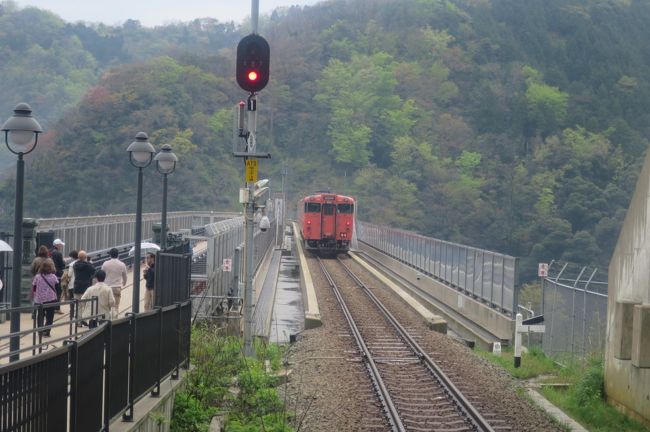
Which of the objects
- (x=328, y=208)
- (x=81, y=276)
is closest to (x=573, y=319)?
(x=81, y=276)

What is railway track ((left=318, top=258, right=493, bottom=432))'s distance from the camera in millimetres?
12227

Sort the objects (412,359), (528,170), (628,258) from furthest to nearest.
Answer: (528,170) < (412,359) < (628,258)

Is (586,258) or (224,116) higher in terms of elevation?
(224,116)

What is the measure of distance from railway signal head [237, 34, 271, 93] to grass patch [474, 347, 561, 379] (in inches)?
300

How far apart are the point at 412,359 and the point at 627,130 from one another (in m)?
103

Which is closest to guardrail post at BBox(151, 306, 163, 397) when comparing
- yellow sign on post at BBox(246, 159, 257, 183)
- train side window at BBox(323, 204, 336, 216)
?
yellow sign on post at BBox(246, 159, 257, 183)

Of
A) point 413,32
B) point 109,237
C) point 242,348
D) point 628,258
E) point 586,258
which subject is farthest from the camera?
point 413,32

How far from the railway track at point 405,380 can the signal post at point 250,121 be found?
242cm

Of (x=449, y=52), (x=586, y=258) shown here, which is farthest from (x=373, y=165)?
(x=586, y=258)

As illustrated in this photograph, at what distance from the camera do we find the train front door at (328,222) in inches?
1907

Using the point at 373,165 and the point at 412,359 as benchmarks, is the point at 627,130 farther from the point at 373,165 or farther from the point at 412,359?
the point at 412,359

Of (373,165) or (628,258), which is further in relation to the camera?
(373,165)

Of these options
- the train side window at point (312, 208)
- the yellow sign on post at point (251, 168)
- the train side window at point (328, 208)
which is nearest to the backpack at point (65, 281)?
the yellow sign on post at point (251, 168)

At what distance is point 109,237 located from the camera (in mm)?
33125
